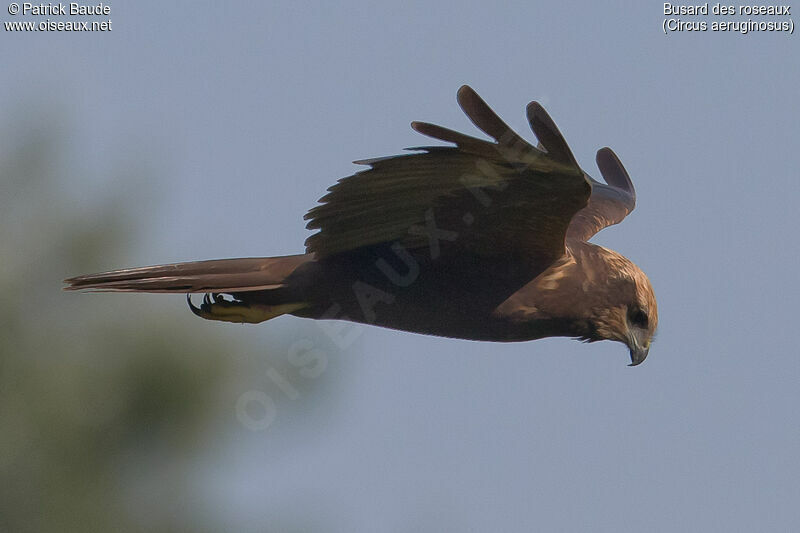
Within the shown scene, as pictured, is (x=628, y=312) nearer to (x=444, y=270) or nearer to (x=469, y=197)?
(x=444, y=270)

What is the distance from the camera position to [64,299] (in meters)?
11.7

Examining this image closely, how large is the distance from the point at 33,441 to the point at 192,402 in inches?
62.1

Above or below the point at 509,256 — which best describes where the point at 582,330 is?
below

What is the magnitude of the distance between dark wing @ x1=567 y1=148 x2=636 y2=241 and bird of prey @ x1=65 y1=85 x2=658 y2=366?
0.72 m

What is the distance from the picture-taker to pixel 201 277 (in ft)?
15.3

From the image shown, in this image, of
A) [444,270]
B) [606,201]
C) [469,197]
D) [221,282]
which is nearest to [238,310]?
[221,282]

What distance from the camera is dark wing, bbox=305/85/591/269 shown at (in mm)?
4070

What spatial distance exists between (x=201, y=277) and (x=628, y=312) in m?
1.70

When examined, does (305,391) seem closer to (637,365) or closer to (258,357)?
(258,357)

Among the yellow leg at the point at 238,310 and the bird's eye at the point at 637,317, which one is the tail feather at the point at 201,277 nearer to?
the yellow leg at the point at 238,310

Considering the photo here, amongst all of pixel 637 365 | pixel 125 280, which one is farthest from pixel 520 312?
pixel 125 280

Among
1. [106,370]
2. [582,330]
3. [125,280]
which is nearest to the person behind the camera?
[125,280]

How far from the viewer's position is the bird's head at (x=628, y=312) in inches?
196

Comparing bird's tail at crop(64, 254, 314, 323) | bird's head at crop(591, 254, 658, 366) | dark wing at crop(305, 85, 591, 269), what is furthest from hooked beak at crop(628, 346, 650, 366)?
bird's tail at crop(64, 254, 314, 323)
